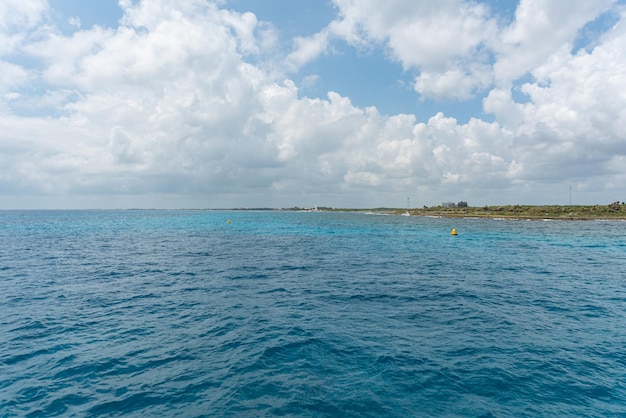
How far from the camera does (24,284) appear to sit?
32.9 meters

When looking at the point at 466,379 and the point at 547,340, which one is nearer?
the point at 466,379

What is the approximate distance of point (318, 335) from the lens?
63.0 ft

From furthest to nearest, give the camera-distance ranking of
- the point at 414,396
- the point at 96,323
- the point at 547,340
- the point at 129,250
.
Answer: the point at 129,250 → the point at 96,323 → the point at 547,340 → the point at 414,396

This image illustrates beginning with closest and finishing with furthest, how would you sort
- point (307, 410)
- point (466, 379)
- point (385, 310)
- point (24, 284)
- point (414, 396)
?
point (307, 410) < point (414, 396) < point (466, 379) < point (385, 310) < point (24, 284)

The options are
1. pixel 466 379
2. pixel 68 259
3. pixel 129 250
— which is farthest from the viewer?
pixel 129 250

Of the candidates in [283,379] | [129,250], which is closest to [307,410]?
[283,379]

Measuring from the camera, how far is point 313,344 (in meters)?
17.9

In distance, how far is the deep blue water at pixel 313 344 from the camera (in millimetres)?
12852

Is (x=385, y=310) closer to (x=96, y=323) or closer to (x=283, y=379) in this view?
(x=283, y=379)

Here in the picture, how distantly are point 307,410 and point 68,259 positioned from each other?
5125 centimetres

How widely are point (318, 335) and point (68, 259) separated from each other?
154 ft

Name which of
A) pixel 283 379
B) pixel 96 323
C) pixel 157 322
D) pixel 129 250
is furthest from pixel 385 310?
pixel 129 250

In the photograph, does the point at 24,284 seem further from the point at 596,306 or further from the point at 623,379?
the point at 596,306

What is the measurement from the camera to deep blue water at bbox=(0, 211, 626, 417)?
12852 millimetres
